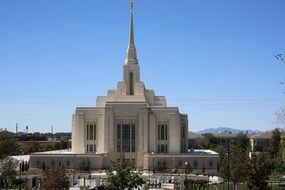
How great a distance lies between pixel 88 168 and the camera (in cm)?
7769

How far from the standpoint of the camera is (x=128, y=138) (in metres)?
81.1

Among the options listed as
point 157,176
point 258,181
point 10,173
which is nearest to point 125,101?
point 157,176

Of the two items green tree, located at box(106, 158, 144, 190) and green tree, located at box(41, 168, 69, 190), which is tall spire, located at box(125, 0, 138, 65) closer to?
green tree, located at box(41, 168, 69, 190)

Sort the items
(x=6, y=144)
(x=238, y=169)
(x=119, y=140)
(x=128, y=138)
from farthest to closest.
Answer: (x=6, y=144)
(x=128, y=138)
(x=119, y=140)
(x=238, y=169)

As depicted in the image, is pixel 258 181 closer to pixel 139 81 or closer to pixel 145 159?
pixel 145 159

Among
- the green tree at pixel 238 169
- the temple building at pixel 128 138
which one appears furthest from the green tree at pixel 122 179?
the temple building at pixel 128 138

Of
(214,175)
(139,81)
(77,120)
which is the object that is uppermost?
(139,81)

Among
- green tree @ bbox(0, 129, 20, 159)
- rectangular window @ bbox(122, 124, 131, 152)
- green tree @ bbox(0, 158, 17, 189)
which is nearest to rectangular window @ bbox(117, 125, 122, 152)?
rectangular window @ bbox(122, 124, 131, 152)

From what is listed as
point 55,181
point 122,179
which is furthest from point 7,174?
point 122,179

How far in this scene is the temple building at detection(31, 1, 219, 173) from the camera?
255 ft

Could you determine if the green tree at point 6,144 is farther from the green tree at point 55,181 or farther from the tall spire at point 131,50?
the green tree at point 55,181

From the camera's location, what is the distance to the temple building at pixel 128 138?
77.9m

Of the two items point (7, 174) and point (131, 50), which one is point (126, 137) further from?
point (7, 174)

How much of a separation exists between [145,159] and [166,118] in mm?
7007
